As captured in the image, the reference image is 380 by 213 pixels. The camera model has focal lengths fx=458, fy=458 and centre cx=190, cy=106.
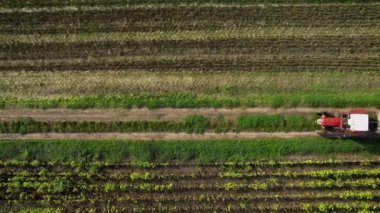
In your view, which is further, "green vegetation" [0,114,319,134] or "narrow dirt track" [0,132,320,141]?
"narrow dirt track" [0,132,320,141]

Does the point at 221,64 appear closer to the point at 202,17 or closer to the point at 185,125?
the point at 202,17

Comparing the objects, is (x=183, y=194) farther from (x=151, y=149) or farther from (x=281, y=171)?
(x=281, y=171)

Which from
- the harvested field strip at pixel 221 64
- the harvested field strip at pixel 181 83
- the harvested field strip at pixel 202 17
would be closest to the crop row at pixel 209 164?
the harvested field strip at pixel 181 83

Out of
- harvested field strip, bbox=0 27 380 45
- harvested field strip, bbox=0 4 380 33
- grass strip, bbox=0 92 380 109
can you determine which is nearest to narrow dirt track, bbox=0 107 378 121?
grass strip, bbox=0 92 380 109

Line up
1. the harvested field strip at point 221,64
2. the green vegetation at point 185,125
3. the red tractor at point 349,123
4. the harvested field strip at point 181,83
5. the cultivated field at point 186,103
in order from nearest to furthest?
the red tractor at point 349,123, the cultivated field at point 186,103, the green vegetation at point 185,125, the harvested field strip at point 181,83, the harvested field strip at point 221,64

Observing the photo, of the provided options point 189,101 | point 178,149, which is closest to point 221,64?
point 189,101

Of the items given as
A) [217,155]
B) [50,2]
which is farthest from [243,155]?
[50,2]

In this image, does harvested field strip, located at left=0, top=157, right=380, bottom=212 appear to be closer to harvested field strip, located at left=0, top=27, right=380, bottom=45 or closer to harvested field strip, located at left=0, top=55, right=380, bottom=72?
harvested field strip, located at left=0, top=55, right=380, bottom=72

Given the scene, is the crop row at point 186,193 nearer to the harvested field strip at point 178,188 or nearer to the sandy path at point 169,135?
the harvested field strip at point 178,188
